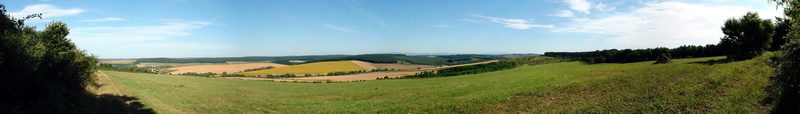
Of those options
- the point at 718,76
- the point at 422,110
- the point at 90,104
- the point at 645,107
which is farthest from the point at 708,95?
the point at 90,104

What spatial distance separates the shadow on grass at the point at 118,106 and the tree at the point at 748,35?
49.4 metres

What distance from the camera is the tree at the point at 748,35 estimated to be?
32375mm

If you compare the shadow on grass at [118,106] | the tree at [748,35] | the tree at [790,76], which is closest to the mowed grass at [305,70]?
the shadow on grass at [118,106]

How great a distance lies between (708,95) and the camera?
11.4m

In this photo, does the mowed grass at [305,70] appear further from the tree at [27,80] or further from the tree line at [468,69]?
the tree at [27,80]

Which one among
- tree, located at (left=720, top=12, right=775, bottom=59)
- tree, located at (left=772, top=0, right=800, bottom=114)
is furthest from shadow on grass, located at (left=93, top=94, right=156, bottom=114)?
tree, located at (left=720, top=12, right=775, bottom=59)

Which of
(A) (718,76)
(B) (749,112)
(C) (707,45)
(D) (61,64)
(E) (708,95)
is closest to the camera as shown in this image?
(B) (749,112)

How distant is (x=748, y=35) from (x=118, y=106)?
55454 mm

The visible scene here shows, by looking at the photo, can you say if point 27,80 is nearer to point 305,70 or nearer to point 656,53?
point 656,53

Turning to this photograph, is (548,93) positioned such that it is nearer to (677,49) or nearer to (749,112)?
(749,112)

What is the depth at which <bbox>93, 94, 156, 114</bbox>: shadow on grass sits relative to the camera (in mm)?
13961

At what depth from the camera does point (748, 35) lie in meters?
33.6

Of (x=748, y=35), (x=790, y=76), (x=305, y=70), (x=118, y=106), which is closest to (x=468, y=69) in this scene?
(x=305, y=70)

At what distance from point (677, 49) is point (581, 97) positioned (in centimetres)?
7033
